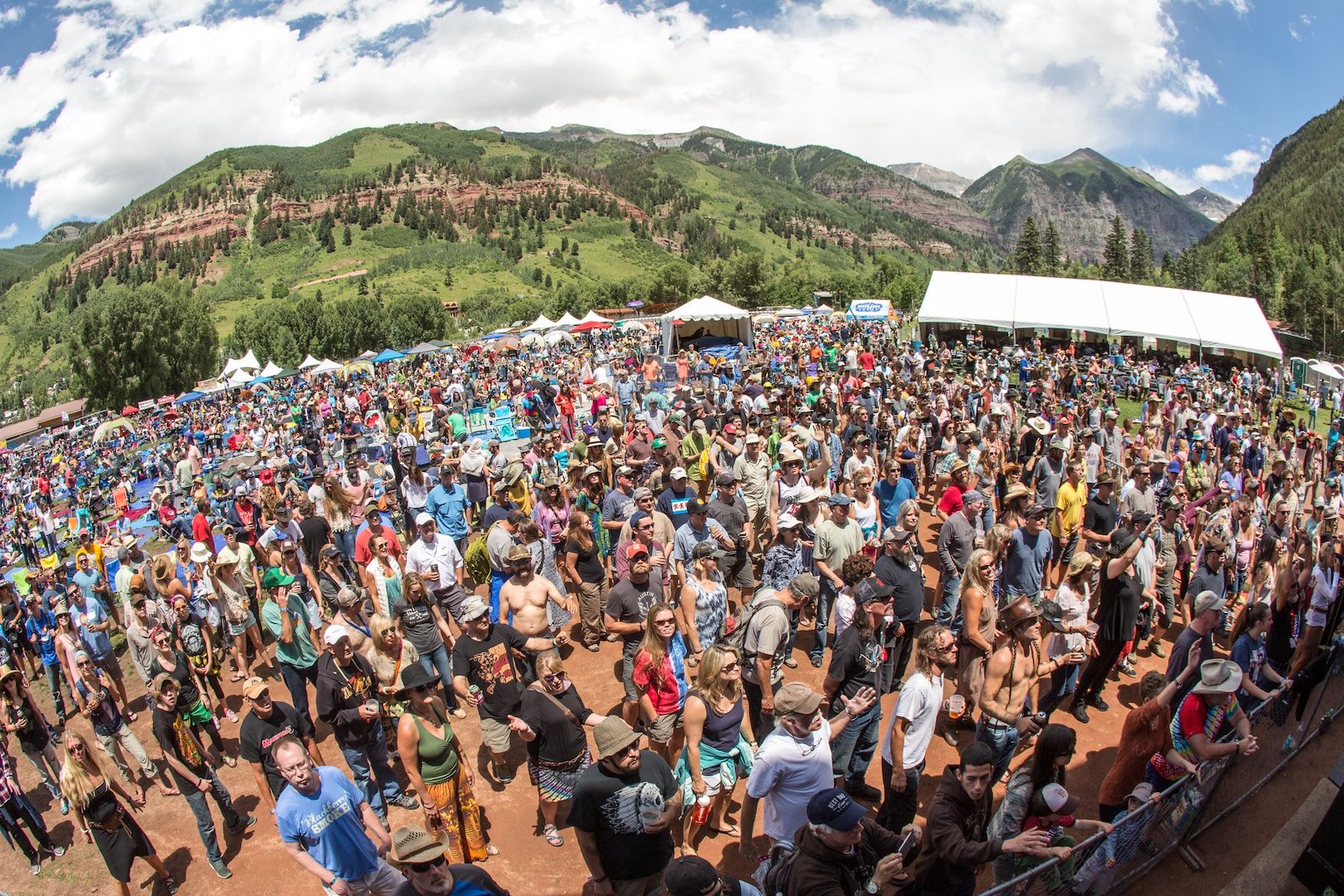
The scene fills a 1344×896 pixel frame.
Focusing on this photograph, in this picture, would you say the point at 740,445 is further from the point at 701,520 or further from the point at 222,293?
the point at 222,293

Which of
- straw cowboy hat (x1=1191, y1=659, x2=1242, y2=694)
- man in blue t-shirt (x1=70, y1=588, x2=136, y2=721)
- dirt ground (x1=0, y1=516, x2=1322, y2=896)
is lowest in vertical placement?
dirt ground (x1=0, y1=516, x2=1322, y2=896)

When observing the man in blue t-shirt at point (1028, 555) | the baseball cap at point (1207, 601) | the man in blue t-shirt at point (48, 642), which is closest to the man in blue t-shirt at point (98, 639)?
the man in blue t-shirt at point (48, 642)

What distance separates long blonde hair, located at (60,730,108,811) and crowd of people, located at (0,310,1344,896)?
2 cm

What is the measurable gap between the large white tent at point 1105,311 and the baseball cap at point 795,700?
30.4 metres

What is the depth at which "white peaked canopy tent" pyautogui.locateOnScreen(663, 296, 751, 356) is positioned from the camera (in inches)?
1046

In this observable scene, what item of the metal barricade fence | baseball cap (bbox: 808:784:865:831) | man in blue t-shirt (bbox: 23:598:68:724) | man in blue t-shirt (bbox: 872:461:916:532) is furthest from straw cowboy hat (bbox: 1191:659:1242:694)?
man in blue t-shirt (bbox: 23:598:68:724)

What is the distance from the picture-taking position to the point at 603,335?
4653 centimetres

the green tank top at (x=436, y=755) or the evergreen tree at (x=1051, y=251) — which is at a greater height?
the evergreen tree at (x=1051, y=251)

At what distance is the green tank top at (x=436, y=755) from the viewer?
12.9 feet

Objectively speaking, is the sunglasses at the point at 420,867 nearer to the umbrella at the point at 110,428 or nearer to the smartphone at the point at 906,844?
the smartphone at the point at 906,844

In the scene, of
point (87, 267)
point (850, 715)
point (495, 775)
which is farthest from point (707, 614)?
point (87, 267)

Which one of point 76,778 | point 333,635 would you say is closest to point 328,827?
point 333,635

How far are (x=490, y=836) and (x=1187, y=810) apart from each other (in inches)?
166

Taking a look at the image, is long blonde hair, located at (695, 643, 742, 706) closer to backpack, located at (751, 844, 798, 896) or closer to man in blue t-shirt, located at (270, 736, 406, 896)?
backpack, located at (751, 844, 798, 896)
